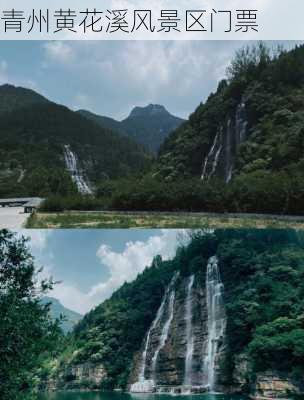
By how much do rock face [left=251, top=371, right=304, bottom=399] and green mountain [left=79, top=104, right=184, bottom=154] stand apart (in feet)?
238

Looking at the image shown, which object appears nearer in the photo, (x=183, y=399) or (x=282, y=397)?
(x=282, y=397)

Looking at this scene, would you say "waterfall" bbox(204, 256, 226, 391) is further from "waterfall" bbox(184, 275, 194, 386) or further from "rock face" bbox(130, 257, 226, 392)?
"waterfall" bbox(184, 275, 194, 386)

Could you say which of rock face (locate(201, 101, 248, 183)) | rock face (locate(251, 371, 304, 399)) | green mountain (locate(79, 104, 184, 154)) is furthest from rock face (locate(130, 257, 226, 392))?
green mountain (locate(79, 104, 184, 154))

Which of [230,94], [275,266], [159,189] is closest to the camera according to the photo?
[275,266]

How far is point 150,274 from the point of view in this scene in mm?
7824

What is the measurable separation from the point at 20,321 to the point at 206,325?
4.75 meters

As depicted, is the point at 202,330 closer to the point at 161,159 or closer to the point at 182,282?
the point at 182,282

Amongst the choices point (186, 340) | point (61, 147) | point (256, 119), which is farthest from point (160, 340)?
point (61, 147)

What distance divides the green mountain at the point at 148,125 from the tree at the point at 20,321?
74546 millimetres

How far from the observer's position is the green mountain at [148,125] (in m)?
83.9

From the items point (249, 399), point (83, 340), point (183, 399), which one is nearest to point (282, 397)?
point (249, 399)

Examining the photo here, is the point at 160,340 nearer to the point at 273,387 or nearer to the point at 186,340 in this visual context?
the point at 186,340

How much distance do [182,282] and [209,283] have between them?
42 cm

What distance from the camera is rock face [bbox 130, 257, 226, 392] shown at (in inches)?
323
